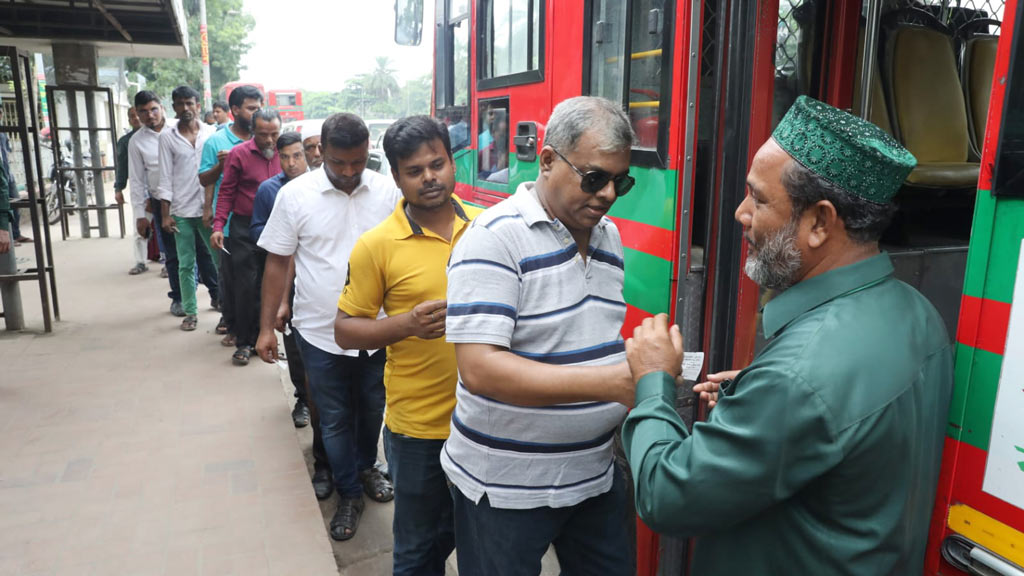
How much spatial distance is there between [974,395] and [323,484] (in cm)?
341

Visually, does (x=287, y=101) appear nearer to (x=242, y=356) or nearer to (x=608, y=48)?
(x=242, y=356)

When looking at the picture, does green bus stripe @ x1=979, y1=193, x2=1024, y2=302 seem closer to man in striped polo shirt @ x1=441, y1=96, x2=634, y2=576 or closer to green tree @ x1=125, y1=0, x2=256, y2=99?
man in striped polo shirt @ x1=441, y1=96, x2=634, y2=576

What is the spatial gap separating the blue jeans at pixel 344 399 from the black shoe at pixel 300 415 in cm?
131

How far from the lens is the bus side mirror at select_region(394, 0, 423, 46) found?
15.1ft

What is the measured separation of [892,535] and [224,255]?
16.4 feet

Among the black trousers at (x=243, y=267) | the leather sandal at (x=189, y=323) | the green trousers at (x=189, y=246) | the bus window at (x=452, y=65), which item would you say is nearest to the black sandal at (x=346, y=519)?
the bus window at (x=452, y=65)

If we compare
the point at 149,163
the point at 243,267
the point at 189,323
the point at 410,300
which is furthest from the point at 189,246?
the point at 410,300

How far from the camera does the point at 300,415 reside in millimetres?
4875

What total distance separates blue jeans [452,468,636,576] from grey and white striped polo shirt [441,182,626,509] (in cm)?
6

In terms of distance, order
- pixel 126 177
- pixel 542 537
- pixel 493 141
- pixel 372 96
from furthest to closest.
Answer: pixel 372 96
pixel 126 177
pixel 493 141
pixel 542 537

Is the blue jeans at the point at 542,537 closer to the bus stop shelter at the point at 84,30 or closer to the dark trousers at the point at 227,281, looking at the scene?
the dark trousers at the point at 227,281

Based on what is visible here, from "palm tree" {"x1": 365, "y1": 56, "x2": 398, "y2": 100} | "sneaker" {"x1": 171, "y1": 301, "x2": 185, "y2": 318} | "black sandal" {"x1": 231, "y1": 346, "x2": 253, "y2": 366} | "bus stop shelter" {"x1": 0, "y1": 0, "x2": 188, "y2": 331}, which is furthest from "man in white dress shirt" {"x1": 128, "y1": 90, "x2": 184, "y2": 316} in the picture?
"palm tree" {"x1": 365, "y1": 56, "x2": 398, "y2": 100}

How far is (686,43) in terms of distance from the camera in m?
2.25

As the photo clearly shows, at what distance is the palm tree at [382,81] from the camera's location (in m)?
82.3
